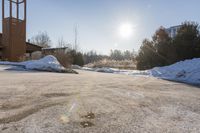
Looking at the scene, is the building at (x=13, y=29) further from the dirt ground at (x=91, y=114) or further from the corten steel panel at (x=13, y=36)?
the dirt ground at (x=91, y=114)

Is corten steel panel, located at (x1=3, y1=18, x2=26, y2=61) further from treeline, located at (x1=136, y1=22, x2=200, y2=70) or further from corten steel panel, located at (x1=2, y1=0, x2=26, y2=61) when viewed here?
treeline, located at (x1=136, y1=22, x2=200, y2=70)

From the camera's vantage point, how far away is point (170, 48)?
54.2ft

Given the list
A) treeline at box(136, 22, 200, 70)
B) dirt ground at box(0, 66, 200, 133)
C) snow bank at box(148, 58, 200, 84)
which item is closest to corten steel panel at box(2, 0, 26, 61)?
treeline at box(136, 22, 200, 70)

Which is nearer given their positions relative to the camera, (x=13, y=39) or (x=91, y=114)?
(x=91, y=114)

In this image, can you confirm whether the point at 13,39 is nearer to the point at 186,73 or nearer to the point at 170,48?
the point at 170,48

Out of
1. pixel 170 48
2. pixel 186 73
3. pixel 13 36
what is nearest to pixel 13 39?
pixel 13 36

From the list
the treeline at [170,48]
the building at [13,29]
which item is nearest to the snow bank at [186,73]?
the treeline at [170,48]

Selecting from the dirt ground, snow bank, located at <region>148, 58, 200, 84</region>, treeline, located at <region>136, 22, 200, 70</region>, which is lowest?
the dirt ground

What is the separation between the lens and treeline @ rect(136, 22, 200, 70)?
623 inches

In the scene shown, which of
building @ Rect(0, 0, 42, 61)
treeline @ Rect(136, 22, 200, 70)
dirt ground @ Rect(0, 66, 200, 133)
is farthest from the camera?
building @ Rect(0, 0, 42, 61)

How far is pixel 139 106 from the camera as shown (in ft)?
12.1

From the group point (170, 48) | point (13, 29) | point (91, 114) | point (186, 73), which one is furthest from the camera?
point (13, 29)

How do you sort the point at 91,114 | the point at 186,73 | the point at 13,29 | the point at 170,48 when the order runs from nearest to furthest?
1. the point at 91,114
2. the point at 186,73
3. the point at 170,48
4. the point at 13,29

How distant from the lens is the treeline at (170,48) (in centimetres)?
1583
